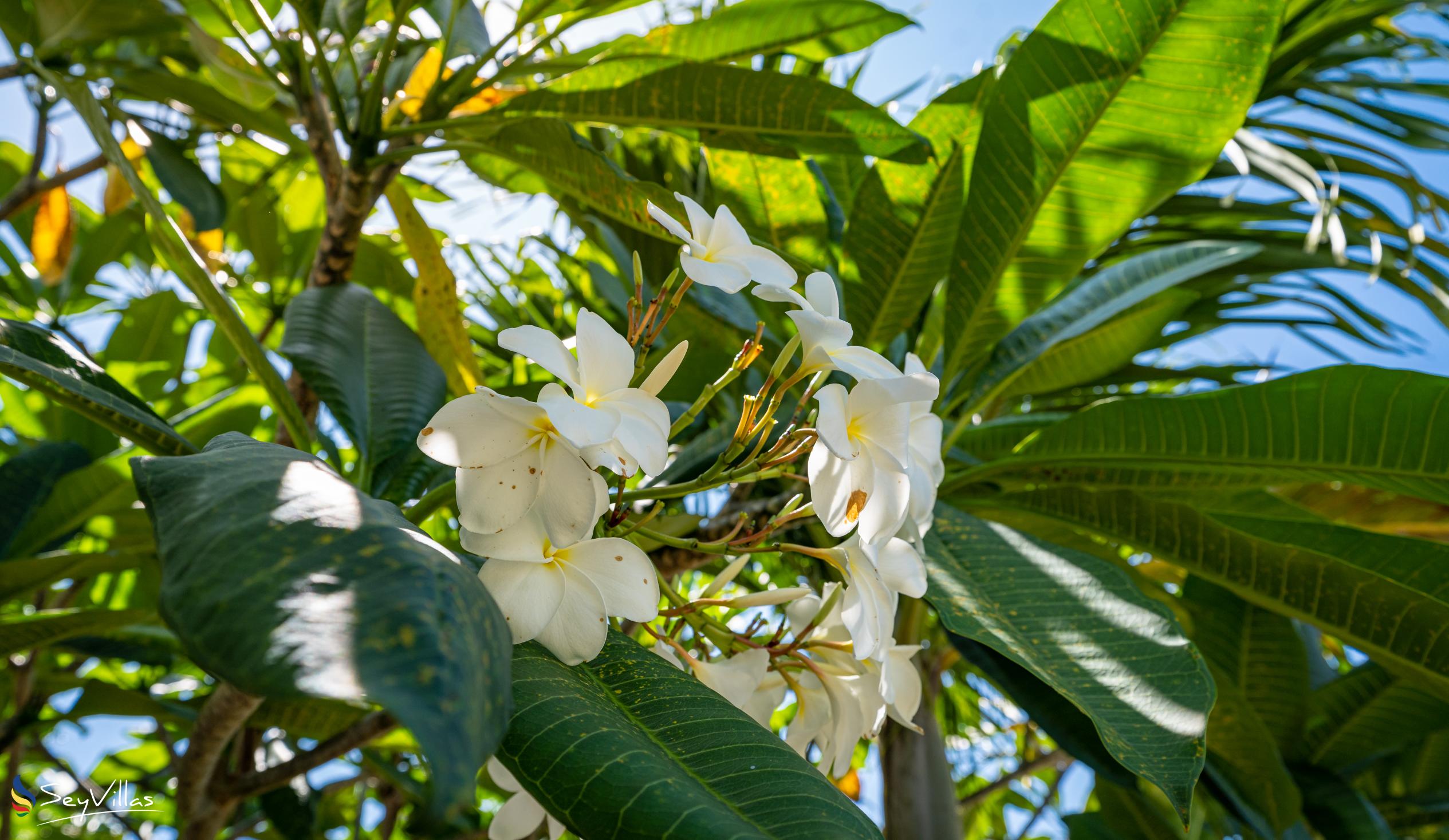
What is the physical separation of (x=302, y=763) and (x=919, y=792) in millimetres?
624

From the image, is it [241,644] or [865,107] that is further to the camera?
[865,107]

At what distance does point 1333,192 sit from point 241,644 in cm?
160

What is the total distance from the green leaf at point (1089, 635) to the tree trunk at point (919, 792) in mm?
334

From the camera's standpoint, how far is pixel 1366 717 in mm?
1267

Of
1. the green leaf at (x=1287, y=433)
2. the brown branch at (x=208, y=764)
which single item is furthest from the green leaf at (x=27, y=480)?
the green leaf at (x=1287, y=433)

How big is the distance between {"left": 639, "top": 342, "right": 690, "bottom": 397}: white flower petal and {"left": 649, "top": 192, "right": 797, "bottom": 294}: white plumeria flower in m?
0.04

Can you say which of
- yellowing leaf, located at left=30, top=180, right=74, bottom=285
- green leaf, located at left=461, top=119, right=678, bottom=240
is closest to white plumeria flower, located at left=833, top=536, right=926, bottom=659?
green leaf, located at left=461, top=119, right=678, bottom=240

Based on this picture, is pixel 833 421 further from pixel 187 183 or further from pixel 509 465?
pixel 187 183

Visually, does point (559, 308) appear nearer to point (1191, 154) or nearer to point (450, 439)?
point (1191, 154)

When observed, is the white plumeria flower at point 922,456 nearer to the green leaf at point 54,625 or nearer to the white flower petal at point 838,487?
the white flower petal at point 838,487

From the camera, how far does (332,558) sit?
0.28m

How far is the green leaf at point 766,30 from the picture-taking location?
1069 millimetres

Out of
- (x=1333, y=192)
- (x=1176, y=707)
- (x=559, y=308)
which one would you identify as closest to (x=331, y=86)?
(x=559, y=308)

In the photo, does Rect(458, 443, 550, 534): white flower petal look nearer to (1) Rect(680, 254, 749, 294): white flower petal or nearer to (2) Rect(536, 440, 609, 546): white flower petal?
(2) Rect(536, 440, 609, 546): white flower petal
